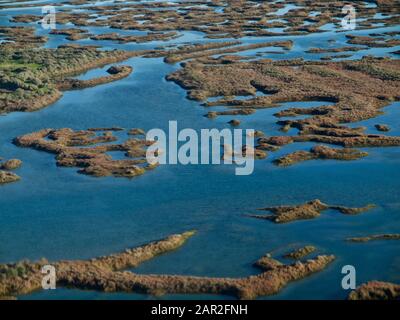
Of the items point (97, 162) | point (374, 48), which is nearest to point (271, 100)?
point (97, 162)

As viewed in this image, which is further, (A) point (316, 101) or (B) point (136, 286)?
(A) point (316, 101)

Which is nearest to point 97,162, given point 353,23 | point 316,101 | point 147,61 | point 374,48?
point 316,101

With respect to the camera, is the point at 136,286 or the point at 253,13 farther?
the point at 253,13

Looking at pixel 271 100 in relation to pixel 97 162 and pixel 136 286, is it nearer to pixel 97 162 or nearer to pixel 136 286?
pixel 97 162

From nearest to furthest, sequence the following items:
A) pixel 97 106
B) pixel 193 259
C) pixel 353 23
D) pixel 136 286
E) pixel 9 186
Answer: pixel 136 286 → pixel 193 259 → pixel 9 186 → pixel 97 106 → pixel 353 23

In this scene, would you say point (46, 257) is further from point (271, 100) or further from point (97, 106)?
point (271, 100)

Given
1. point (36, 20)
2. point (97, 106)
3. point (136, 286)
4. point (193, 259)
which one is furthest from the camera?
point (36, 20)
